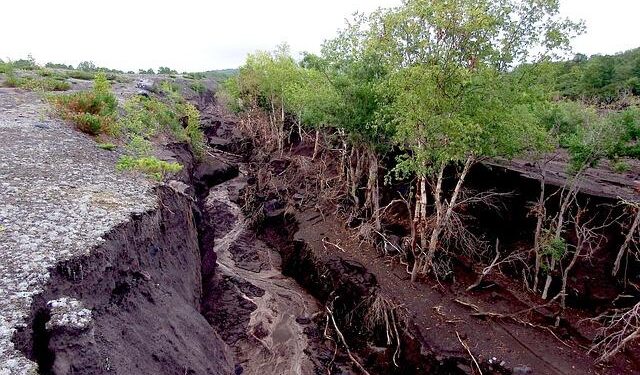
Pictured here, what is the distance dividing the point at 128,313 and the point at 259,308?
9231 millimetres

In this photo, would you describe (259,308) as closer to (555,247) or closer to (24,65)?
(555,247)

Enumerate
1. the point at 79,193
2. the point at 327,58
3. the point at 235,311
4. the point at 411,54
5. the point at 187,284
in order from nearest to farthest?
1. the point at 79,193
2. the point at 187,284
3. the point at 411,54
4. the point at 235,311
5. the point at 327,58

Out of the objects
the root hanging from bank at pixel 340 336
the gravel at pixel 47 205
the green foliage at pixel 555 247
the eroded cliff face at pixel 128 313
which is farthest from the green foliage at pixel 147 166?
the green foliage at pixel 555 247

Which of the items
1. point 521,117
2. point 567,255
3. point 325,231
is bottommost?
point 325,231

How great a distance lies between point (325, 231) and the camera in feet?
64.7

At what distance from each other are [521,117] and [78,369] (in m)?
12.8

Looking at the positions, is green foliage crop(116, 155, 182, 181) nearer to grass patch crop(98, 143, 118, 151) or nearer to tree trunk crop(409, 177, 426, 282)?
grass patch crop(98, 143, 118, 151)

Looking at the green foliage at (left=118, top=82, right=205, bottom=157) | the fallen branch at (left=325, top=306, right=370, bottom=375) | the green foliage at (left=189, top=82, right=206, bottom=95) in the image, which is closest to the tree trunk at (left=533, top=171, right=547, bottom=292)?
the fallen branch at (left=325, top=306, right=370, bottom=375)

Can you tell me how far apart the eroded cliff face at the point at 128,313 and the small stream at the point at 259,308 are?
10.9 feet

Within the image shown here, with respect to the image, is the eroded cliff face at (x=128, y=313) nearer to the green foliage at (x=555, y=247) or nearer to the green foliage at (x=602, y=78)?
the green foliage at (x=555, y=247)

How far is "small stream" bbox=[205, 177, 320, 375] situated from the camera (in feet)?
44.8

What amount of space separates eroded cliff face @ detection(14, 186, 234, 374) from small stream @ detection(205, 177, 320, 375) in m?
3.31

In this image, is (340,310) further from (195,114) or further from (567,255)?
(195,114)

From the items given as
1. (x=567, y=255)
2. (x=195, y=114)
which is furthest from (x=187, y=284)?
(x=195, y=114)
